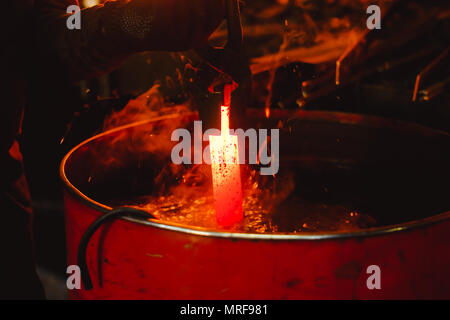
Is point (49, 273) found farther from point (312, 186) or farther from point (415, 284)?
point (415, 284)

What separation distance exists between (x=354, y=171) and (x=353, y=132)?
6.6 inches

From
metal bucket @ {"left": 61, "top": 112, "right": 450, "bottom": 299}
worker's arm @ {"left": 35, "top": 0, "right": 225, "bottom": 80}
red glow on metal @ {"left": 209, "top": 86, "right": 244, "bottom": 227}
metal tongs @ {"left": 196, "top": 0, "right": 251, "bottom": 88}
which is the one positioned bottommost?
metal bucket @ {"left": 61, "top": 112, "right": 450, "bottom": 299}

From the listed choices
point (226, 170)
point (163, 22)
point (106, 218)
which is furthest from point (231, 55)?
point (106, 218)

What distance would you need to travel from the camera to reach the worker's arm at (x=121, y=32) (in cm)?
85

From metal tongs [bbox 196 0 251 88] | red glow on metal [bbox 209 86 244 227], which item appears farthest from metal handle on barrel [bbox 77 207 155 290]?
metal tongs [bbox 196 0 251 88]

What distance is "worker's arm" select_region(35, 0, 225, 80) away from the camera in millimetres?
853

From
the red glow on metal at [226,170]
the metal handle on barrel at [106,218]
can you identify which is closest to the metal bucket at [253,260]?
the metal handle on barrel at [106,218]

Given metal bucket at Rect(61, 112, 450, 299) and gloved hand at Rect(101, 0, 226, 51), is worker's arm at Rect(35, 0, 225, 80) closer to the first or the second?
gloved hand at Rect(101, 0, 226, 51)

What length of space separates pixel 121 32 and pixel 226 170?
39 cm

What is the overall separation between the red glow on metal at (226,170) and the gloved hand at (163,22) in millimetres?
152

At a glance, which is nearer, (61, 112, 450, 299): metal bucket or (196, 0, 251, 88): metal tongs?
(61, 112, 450, 299): metal bucket

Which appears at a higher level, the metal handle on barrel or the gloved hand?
the gloved hand

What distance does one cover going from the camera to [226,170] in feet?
3.21
